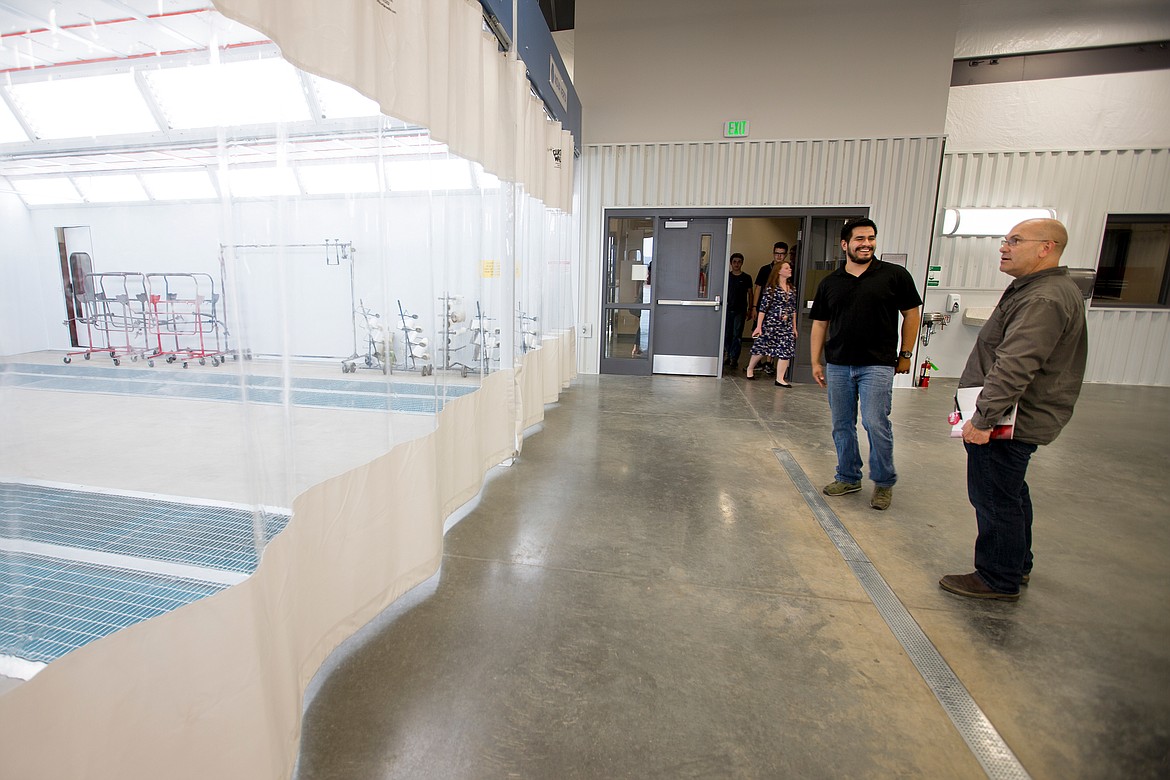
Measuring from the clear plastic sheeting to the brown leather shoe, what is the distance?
233cm

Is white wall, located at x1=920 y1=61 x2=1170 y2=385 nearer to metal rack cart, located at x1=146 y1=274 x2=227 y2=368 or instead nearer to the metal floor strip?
the metal floor strip

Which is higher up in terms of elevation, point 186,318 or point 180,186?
point 180,186

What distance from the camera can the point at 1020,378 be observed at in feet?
6.95

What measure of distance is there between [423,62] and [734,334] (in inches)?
281

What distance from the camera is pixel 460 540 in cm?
292

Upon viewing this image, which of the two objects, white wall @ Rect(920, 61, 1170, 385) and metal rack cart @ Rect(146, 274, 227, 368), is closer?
metal rack cart @ Rect(146, 274, 227, 368)

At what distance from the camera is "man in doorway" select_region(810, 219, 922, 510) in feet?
10.6

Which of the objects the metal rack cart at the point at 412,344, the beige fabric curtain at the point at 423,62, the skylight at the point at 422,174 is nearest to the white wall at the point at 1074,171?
the beige fabric curtain at the point at 423,62

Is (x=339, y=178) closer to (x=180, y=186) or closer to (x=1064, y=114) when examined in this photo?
(x=180, y=186)

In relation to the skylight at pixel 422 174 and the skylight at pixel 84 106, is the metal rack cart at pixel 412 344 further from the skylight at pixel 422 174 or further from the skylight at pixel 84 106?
the skylight at pixel 84 106

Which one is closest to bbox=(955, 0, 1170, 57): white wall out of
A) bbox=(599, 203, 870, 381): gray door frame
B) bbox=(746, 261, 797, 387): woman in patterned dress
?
bbox=(599, 203, 870, 381): gray door frame

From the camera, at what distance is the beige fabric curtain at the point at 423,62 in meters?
1.49

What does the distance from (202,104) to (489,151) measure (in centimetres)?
216

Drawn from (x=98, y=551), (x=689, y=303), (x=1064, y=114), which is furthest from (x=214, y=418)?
(x=1064, y=114)
